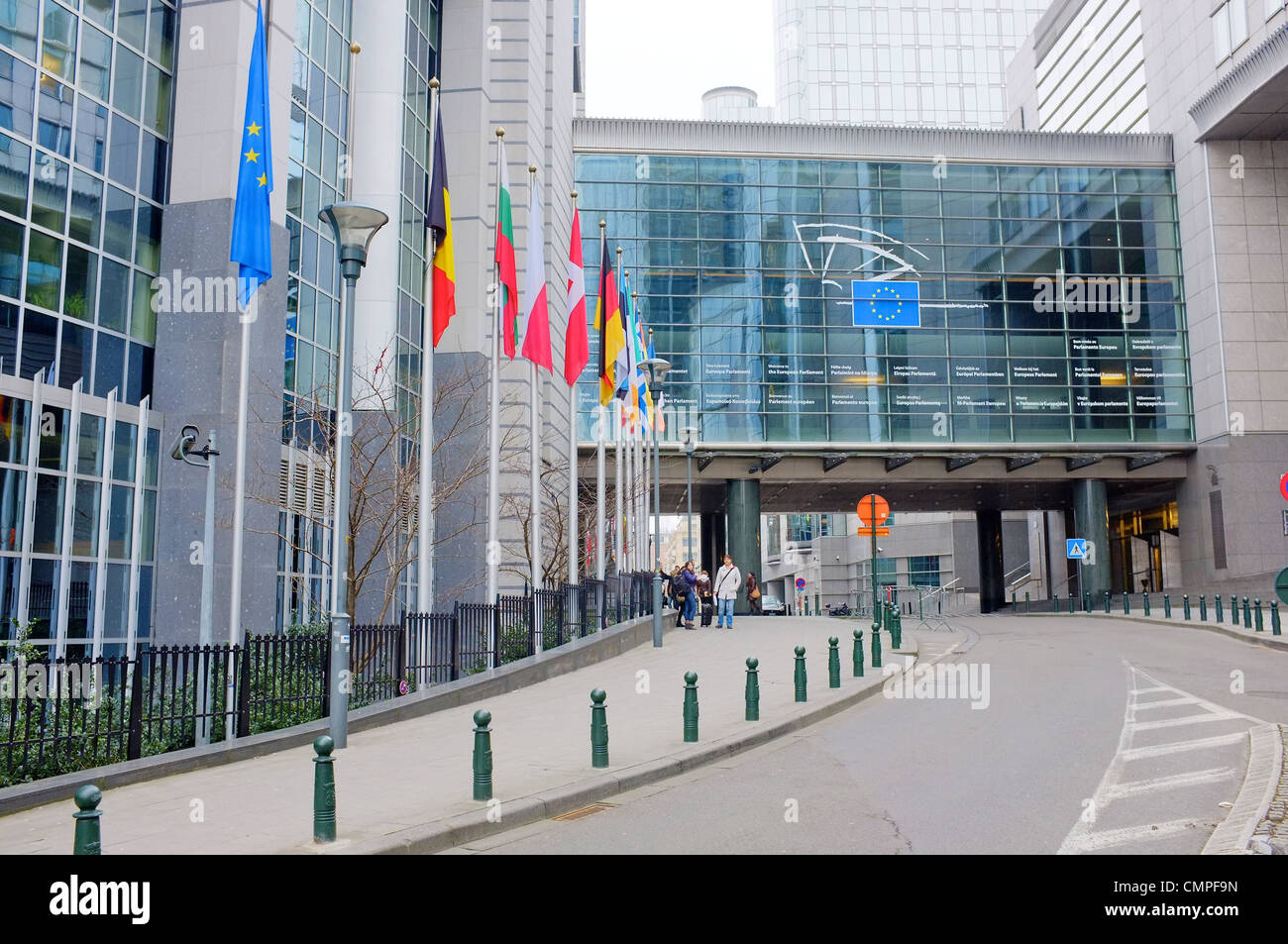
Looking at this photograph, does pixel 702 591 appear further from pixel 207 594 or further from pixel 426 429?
pixel 207 594

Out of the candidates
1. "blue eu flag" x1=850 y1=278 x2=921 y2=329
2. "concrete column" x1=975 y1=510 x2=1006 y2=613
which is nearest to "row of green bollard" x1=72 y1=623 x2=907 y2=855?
"blue eu flag" x1=850 y1=278 x2=921 y2=329

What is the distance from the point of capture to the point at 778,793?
31.2 ft

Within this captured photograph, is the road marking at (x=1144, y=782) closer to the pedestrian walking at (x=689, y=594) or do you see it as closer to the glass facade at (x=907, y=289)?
the pedestrian walking at (x=689, y=594)

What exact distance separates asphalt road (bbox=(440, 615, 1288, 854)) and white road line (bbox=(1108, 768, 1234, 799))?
16 millimetres

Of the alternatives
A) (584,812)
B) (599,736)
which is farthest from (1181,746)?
(584,812)

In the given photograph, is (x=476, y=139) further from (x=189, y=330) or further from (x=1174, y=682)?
(x=1174, y=682)

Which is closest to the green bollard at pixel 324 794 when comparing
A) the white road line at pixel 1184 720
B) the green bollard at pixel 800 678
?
the green bollard at pixel 800 678

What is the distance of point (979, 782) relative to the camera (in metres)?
9.53

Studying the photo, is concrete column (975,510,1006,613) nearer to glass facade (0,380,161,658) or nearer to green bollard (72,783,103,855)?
glass facade (0,380,161,658)

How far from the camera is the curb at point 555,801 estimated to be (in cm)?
759

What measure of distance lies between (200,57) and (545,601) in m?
11.3

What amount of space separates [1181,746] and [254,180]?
13.6 metres

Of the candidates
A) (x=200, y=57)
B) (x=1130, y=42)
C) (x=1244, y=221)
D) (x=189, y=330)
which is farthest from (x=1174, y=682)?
(x=1130, y=42)

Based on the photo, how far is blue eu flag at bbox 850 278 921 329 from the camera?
4741 centimetres
